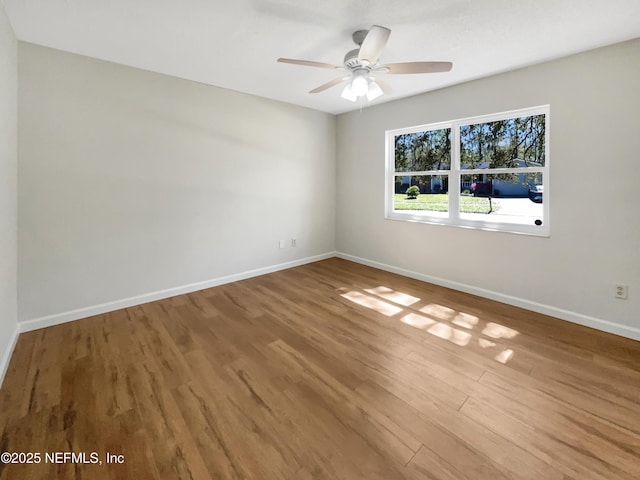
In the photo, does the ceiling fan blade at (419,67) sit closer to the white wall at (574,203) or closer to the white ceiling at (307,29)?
the white ceiling at (307,29)

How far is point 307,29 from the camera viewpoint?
7.33 ft

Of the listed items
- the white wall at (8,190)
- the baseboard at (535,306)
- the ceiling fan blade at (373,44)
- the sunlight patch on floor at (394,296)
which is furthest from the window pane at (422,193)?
the white wall at (8,190)

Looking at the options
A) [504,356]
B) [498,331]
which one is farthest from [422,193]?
[504,356]

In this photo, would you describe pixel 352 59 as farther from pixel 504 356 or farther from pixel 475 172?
pixel 504 356

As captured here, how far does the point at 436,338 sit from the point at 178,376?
2019mm

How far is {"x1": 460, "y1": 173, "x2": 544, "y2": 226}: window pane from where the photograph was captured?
3.06m

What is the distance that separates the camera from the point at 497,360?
7.15 feet

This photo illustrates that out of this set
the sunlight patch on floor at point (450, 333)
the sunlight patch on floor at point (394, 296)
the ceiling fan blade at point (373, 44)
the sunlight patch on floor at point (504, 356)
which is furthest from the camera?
the sunlight patch on floor at point (394, 296)

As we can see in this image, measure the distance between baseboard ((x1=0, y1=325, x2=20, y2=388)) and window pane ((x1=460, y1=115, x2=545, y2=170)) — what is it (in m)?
4.60

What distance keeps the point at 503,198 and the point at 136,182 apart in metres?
3.99

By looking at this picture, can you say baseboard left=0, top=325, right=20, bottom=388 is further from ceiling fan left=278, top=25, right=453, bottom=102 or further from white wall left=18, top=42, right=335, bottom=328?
ceiling fan left=278, top=25, right=453, bottom=102

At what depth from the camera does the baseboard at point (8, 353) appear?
1985 millimetres

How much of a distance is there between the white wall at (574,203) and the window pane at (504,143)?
0.59 feet

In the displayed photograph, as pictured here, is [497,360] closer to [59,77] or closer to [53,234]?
[53,234]
